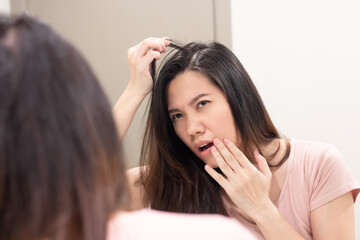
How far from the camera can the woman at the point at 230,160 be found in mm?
1143

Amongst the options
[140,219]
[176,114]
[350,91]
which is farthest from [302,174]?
[140,219]

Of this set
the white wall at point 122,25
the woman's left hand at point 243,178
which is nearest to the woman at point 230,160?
the woman's left hand at point 243,178

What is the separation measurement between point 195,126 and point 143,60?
265 millimetres

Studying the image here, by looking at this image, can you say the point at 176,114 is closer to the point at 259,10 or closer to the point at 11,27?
the point at 259,10

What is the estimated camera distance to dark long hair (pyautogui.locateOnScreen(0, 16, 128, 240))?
35 centimetres

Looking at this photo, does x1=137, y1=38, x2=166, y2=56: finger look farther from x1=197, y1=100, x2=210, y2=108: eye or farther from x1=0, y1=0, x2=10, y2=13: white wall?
x1=0, y1=0, x2=10, y2=13: white wall

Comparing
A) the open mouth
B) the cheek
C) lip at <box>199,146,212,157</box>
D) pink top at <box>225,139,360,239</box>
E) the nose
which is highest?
the nose

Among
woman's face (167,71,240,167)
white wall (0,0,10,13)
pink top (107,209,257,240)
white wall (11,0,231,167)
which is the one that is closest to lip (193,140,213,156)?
woman's face (167,71,240,167)

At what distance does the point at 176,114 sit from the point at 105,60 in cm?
61

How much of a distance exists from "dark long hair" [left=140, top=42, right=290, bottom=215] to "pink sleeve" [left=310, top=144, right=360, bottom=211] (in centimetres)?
10

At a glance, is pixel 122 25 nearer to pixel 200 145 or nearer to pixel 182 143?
pixel 182 143

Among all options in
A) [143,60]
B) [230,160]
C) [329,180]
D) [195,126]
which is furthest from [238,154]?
[143,60]

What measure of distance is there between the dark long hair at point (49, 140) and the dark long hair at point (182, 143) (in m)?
0.86

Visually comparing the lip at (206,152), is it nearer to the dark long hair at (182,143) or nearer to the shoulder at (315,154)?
the dark long hair at (182,143)
